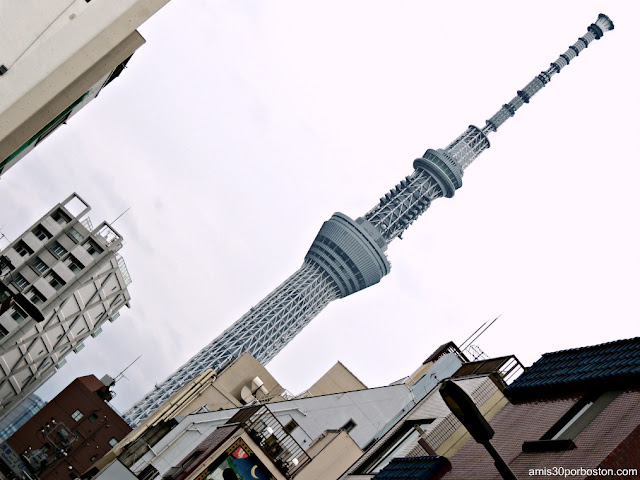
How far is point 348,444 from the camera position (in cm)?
2261

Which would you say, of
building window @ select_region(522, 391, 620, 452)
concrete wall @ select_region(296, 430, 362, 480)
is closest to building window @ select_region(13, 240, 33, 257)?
concrete wall @ select_region(296, 430, 362, 480)

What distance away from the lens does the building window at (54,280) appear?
4897 cm

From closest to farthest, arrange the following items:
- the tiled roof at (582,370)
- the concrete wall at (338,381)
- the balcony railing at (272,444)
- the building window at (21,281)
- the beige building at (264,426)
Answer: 1. the tiled roof at (582,370)
2. the beige building at (264,426)
3. the balcony railing at (272,444)
4. the concrete wall at (338,381)
5. the building window at (21,281)

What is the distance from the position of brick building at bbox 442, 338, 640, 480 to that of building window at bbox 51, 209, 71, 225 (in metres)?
45.8

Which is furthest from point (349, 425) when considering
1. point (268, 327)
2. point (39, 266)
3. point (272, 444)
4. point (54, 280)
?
point (268, 327)

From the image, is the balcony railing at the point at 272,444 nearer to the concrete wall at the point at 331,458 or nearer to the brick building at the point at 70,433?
the concrete wall at the point at 331,458

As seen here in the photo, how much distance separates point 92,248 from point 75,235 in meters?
1.67

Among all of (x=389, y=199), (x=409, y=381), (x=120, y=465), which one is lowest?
(x=409, y=381)

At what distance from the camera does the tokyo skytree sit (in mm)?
115500

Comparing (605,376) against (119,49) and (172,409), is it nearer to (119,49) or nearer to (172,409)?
(119,49)

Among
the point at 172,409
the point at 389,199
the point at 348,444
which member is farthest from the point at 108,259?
the point at 389,199

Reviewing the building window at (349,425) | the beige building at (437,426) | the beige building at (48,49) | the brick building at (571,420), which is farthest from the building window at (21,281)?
the brick building at (571,420)

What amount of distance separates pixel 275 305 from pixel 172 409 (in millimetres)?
88822

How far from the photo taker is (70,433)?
55781 mm
